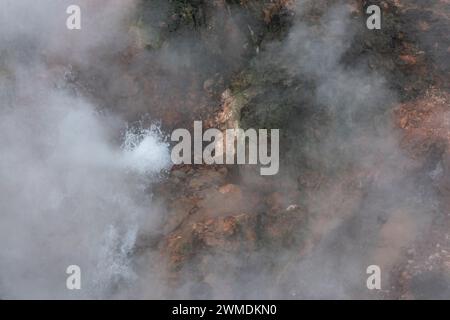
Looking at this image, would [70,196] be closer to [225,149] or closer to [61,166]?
[61,166]

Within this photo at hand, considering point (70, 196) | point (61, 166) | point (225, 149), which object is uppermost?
point (225, 149)

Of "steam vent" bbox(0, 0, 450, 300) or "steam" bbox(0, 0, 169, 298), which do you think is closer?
"steam vent" bbox(0, 0, 450, 300)

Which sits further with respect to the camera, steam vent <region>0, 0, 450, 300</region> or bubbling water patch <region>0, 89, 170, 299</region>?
bubbling water patch <region>0, 89, 170, 299</region>

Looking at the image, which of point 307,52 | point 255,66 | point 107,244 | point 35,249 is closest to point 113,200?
point 107,244

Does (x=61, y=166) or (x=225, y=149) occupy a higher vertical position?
(x=225, y=149)

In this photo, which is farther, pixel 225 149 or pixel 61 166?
pixel 61 166

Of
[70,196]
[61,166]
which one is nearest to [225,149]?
→ [70,196]
